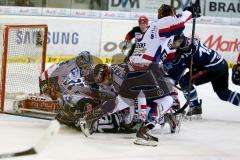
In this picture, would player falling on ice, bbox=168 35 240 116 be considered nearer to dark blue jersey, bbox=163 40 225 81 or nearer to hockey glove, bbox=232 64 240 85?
dark blue jersey, bbox=163 40 225 81

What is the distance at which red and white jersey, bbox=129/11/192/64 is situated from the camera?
15.2 ft

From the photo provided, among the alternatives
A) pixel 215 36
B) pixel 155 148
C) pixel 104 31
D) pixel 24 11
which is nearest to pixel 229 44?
pixel 215 36

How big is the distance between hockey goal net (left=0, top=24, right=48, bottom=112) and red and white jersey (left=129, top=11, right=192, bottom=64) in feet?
4.53

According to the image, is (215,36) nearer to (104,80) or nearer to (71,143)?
→ (104,80)

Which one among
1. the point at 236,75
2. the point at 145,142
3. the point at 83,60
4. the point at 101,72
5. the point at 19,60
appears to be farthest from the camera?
the point at 236,75

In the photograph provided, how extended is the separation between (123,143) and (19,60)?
145 cm

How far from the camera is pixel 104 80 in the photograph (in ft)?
16.6

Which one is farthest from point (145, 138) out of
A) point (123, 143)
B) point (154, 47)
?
point (154, 47)

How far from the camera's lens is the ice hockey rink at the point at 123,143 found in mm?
4285

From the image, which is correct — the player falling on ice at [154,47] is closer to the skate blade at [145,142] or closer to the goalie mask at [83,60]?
the skate blade at [145,142]

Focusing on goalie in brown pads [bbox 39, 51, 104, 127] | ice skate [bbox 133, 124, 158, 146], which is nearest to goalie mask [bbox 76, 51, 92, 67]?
goalie in brown pads [bbox 39, 51, 104, 127]

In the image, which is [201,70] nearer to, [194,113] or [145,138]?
[194,113]

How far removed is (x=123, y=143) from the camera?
4711mm

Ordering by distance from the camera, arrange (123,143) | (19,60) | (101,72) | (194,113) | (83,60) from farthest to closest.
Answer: (194,113) → (19,60) → (83,60) → (101,72) → (123,143)
